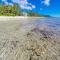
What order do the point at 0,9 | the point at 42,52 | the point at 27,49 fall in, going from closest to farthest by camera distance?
the point at 42,52, the point at 27,49, the point at 0,9

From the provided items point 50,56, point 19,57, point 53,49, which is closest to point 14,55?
point 19,57

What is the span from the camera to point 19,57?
334cm

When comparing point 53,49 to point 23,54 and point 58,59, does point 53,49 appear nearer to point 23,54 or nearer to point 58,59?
point 58,59

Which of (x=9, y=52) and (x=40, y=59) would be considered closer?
(x=40, y=59)

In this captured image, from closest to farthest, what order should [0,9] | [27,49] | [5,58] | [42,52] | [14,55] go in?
1. [5,58]
2. [14,55]
3. [42,52]
4. [27,49]
5. [0,9]

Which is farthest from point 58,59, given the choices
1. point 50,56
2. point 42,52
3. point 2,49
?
point 2,49

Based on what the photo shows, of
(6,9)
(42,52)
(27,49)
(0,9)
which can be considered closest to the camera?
(42,52)

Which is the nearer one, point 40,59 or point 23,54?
point 40,59

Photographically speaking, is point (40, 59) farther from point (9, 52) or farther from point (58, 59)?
point (9, 52)

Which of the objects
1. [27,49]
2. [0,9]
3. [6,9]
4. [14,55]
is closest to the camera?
[14,55]

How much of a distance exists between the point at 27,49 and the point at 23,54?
428mm

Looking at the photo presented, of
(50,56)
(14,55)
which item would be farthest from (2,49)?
(50,56)

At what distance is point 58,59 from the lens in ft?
10.6

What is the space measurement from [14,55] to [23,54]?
0.27 metres
